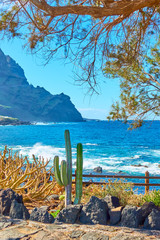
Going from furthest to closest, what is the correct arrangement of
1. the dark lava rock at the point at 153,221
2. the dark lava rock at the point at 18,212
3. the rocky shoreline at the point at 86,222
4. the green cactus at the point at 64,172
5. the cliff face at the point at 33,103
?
1. the cliff face at the point at 33,103
2. the green cactus at the point at 64,172
3. the dark lava rock at the point at 18,212
4. the dark lava rock at the point at 153,221
5. the rocky shoreline at the point at 86,222

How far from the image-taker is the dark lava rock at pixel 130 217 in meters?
3.75

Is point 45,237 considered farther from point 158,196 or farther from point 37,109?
point 37,109

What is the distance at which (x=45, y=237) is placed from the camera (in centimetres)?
332

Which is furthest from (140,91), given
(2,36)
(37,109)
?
(37,109)

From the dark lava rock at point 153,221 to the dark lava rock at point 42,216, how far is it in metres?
1.47

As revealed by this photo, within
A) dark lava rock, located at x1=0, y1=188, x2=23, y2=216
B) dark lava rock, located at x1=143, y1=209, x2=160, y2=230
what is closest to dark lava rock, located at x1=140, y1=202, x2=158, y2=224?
dark lava rock, located at x1=143, y1=209, x2=160, y2=230

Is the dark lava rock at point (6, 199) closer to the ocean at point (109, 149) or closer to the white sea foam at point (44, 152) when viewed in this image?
the ocean at point (109, 149)

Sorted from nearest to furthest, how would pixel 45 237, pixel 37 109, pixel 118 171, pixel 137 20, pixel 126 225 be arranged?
pixel 45 237 → pixel 126 225 → pixel 137 20 → pixel 118 171 → pixel 37 109

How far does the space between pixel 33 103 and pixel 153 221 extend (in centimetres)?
14335

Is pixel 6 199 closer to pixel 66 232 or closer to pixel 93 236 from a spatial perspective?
pixel 66 232

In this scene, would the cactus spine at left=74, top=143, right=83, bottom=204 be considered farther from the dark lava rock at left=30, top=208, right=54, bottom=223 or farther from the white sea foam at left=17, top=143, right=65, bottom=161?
the white sea foam at left=17, top=143, right=65, bottom=161

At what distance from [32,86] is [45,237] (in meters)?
165

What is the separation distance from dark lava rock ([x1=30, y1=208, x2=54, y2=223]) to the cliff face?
12664 centimetres

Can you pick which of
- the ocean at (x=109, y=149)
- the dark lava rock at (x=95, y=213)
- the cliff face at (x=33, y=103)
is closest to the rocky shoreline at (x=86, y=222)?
the dark lava rock at (x=95, y=213)
